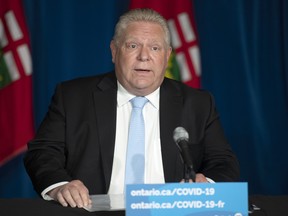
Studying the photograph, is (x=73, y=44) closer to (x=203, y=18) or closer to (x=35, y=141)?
(x=203, y=18)

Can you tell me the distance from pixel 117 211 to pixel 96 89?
866mm

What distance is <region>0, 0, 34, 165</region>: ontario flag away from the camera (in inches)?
149

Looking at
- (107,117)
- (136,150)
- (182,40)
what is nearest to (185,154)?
(136,150)

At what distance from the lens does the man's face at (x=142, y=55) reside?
229 cm

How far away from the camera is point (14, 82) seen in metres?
3.84

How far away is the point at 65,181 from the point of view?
2.02m

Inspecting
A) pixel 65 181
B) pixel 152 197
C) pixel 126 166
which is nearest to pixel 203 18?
pixel 126 166

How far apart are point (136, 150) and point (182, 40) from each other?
6.06 ft

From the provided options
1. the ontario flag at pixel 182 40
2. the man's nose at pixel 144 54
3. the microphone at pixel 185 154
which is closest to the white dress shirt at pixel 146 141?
the man's nose at pixel 144 54

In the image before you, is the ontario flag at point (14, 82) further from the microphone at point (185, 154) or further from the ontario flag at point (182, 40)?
the microphone at point (185, 154)

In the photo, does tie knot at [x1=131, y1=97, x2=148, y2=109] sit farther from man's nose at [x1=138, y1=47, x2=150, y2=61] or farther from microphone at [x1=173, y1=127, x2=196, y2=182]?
microphone at [x1=173, y1=127, x2=196, y2=182]

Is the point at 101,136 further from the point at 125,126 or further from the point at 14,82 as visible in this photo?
the point at 14,82

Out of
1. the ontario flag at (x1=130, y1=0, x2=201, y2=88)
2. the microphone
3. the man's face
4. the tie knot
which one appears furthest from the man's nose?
the ontario flag at (x1=130, y1=0, x2=201, y2=88)

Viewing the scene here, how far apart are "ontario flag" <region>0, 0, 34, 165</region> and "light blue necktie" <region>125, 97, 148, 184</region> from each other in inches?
66.2
